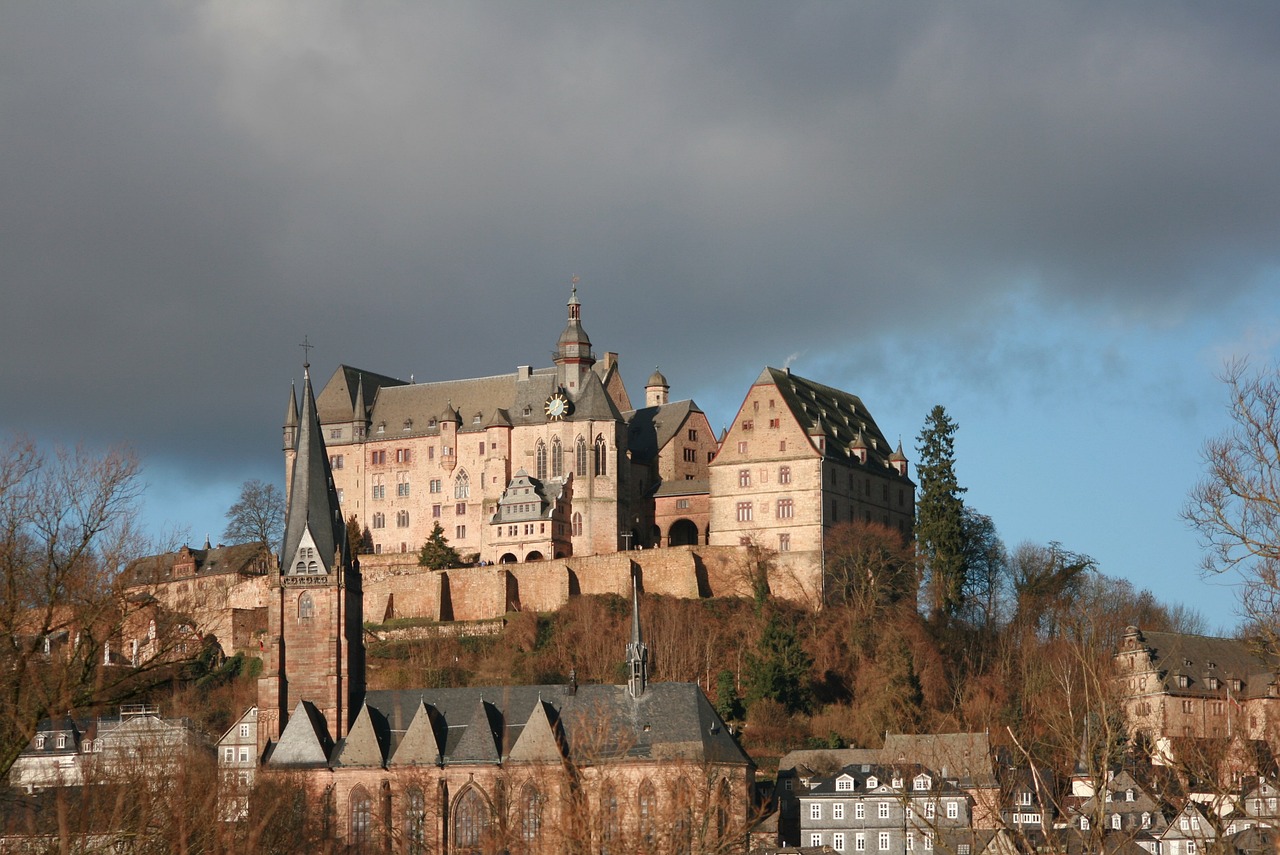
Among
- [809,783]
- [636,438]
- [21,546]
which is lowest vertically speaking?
[809,783]

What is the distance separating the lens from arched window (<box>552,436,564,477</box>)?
118 metres

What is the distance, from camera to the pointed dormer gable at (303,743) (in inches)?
Answer: 3135

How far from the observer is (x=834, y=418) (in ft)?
381

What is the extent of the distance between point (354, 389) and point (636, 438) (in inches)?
712

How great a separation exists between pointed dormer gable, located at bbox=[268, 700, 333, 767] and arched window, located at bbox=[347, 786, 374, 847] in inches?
70.5

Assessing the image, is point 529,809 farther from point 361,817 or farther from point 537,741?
point 361,817

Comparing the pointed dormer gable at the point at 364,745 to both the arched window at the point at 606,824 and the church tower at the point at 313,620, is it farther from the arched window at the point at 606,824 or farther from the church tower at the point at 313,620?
the arched window at the point at 606,824

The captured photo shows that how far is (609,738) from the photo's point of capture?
77125mm

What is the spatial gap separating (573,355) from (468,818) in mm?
49038

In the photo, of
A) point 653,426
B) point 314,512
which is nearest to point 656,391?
point 653,426

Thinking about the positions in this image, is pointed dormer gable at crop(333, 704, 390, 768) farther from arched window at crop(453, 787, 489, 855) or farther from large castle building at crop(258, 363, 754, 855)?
arched window at crop(453, 787, 489, 855)

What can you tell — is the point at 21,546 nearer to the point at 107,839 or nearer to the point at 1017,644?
the point at 107,839

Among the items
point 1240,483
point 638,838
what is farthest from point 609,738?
point 1240,483

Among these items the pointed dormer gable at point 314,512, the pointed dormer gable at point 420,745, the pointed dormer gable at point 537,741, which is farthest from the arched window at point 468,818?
the pointed dormer gable at point 314,512
